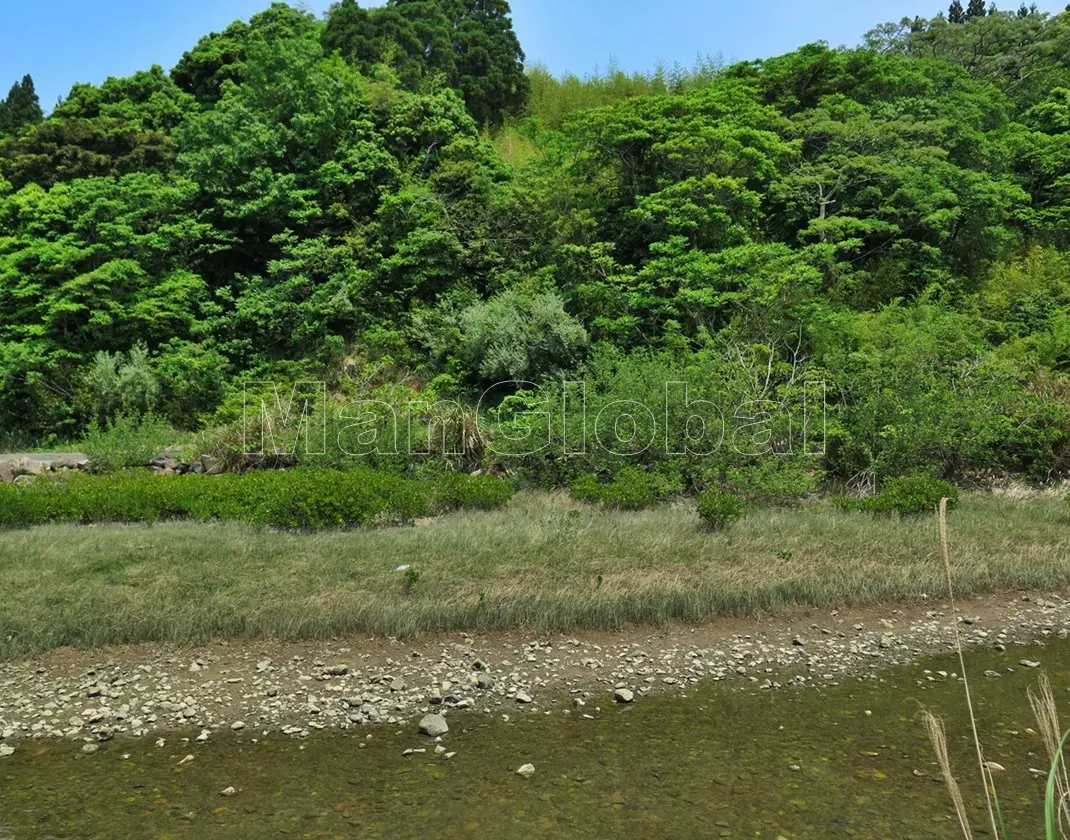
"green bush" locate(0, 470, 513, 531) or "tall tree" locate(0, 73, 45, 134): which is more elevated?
"tall tree" locate(0, 73, 45, 134)

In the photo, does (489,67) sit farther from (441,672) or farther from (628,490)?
(441,672)

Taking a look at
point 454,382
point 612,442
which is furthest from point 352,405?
point 612,442

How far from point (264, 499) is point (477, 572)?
12.2 feet

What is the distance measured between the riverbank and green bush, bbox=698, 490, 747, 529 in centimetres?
175

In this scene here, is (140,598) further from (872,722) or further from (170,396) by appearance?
(170,396)

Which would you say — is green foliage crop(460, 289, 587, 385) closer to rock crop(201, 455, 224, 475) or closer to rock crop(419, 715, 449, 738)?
rock crop(201, 455, 224, 475)

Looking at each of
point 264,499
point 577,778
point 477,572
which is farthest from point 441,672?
point 264,499

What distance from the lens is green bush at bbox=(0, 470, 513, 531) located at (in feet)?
30.8

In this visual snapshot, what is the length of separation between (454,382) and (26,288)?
38.3ft

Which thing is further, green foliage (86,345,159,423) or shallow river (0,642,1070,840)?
green foliage (86,345,159,423)

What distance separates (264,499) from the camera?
9.88m

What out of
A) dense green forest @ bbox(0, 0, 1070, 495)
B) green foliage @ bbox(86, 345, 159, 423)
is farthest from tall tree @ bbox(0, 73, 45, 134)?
green foliage @ bbox(86, 345, 159, 423)

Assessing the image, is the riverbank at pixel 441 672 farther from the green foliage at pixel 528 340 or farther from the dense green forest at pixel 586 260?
the green foliage at pixel 528 340

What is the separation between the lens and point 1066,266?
16.9 m
